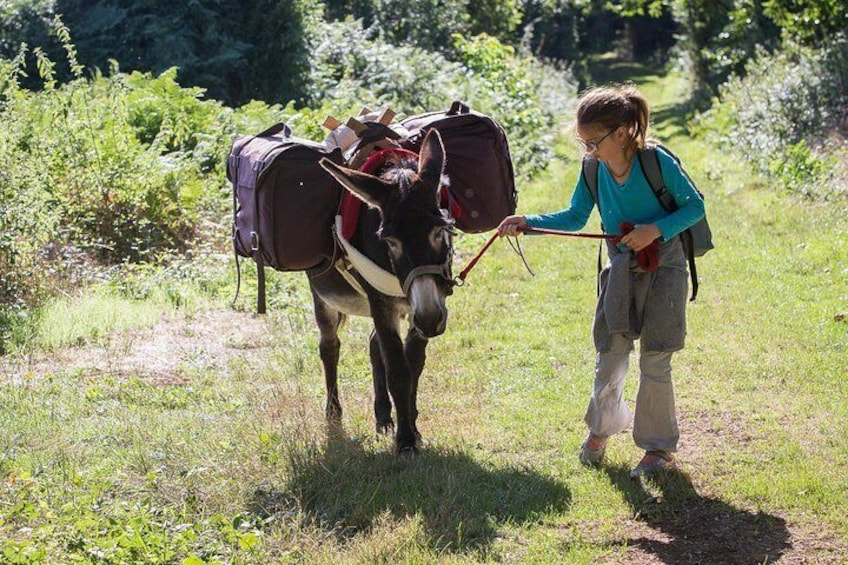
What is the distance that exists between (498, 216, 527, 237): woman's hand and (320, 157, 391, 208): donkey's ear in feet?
1.99

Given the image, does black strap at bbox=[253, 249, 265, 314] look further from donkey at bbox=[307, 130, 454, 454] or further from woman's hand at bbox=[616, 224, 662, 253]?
woman's hand at bbox=[616, 224, 662, 253]

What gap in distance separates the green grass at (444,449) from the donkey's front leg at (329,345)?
0.15m

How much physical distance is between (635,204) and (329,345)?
2450mm

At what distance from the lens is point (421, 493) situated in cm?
536

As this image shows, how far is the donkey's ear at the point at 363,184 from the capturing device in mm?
5371

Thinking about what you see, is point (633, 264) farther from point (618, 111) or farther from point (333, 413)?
point (333, 413)

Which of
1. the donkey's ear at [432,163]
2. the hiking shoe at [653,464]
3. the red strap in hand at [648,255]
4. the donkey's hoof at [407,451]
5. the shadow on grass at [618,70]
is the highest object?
the shadow on grass at [618,70]

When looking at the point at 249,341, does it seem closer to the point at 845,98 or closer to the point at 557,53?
the point at 845,98

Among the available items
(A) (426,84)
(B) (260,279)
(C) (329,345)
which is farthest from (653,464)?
(A) (426,84)

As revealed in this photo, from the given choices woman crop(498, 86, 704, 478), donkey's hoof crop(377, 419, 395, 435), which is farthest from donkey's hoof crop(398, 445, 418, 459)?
woman crop(498, 86, 704, 478)

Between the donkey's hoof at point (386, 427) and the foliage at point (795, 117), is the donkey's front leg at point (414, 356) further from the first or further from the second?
the foliage at point (795, 117)

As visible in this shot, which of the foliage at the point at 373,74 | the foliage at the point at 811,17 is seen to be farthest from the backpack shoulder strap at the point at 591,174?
the foliage at the point at 811,17

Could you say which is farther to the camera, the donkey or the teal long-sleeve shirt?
the donkey

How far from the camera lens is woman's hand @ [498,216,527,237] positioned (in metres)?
5.52
